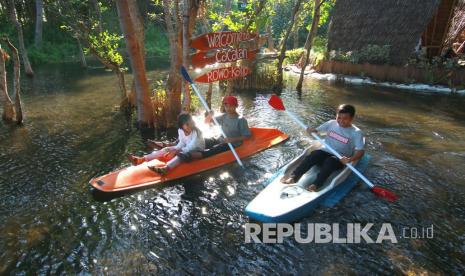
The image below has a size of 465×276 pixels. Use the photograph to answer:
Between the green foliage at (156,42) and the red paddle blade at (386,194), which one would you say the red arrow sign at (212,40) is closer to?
the red paddle blade at (386,194)

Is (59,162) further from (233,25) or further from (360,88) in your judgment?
(360,88)

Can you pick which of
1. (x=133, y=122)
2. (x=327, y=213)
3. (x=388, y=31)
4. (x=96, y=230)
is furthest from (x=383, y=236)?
(x=388, y=31)

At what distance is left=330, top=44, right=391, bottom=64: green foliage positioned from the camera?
16406mm

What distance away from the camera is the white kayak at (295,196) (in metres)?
5.04

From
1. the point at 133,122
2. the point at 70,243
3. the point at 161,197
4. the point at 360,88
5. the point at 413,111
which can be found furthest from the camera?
the point at 360,88

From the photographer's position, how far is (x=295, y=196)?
541 centimetres

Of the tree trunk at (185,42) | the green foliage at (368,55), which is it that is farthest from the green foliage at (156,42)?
the tree trunk at (185,42)

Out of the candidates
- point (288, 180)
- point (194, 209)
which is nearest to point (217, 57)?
point (288, 180)

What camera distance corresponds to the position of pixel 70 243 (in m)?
4.98

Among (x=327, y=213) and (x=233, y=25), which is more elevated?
(x=233, y=25)

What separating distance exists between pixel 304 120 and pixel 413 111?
13.9 feet

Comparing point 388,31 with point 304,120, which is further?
point 388,31

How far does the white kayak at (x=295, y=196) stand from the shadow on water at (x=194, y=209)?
0.70 feet

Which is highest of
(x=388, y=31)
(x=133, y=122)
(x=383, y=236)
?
(x=388, y=31)
